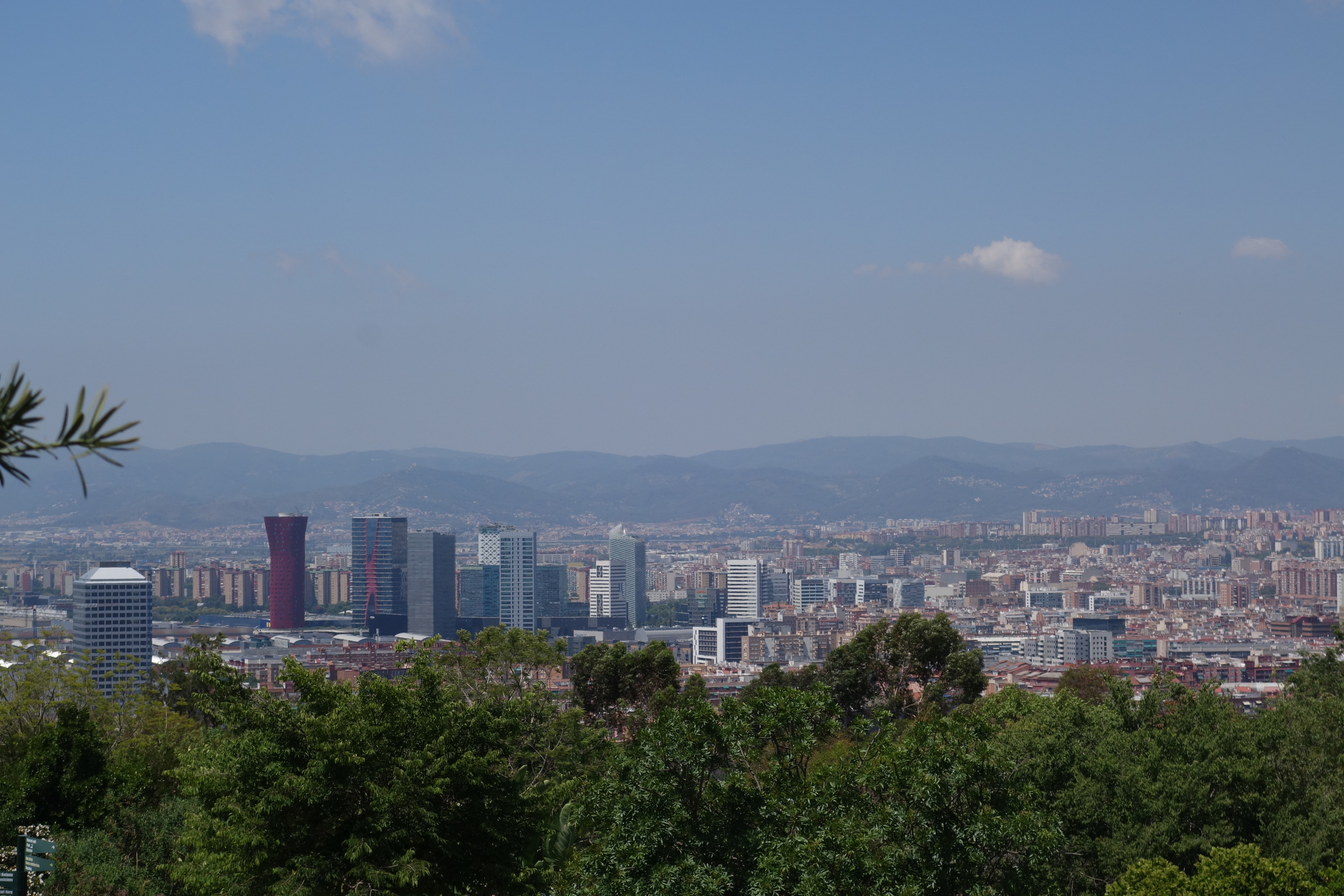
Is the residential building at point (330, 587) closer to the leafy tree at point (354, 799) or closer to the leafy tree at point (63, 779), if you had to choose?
the leafy tree at point (63, 779)

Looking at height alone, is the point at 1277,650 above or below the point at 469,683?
below

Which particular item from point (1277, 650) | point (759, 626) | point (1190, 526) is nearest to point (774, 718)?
point (1277, 650)

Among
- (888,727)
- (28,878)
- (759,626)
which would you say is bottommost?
(759,626)

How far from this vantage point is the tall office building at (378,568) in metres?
111

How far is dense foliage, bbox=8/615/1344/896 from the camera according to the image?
649 centimetres

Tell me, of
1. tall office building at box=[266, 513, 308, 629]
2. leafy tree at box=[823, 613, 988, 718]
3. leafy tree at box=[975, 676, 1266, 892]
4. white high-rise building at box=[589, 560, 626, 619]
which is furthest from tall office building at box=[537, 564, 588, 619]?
leafy tree at box=[975, 676, 1266, 892]

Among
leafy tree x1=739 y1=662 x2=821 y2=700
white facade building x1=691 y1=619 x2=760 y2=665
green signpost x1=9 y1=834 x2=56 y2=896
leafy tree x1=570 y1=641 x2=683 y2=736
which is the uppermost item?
green signpost x1=9 y1=834 x2=56 y2=896

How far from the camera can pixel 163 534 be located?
19288 centimetres

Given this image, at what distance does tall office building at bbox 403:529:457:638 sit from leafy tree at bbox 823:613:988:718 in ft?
295

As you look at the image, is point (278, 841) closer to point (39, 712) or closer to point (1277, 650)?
point (39, 712)

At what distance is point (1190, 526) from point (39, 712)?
7819 inches

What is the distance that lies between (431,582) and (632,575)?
22031 millimetres

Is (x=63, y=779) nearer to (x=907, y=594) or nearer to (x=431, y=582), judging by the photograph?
(x=431, y=582)

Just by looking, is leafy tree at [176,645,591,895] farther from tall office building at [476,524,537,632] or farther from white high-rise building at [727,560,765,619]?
white high-rise building at [727,560,765,619]
